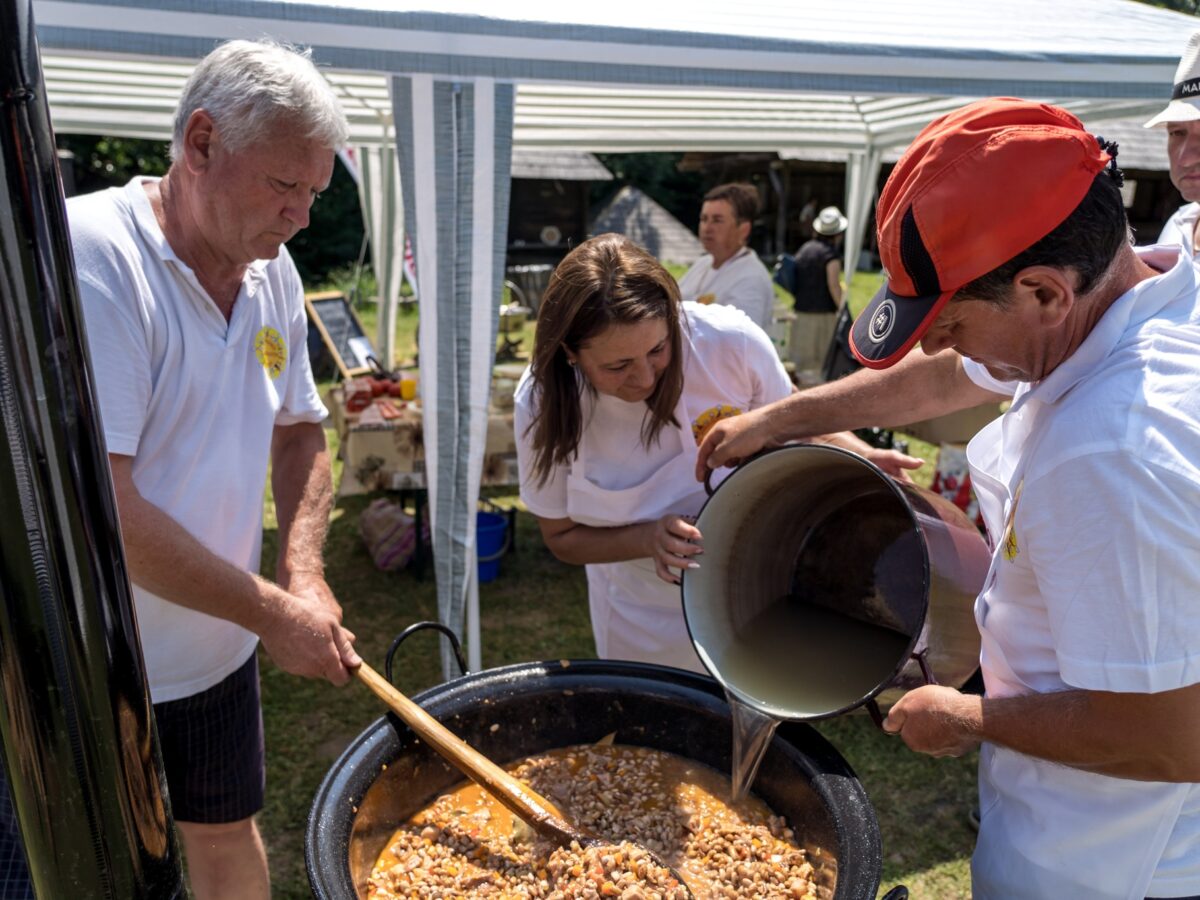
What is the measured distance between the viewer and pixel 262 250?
1.86 metres

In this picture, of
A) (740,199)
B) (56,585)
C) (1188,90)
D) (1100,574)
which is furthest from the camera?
(740,199)

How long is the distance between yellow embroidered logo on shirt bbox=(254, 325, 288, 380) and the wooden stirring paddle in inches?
31.3

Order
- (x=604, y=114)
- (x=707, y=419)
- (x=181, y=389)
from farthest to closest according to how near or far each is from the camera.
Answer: (x=604, y=114), (x=707, y=419), (x=181, y=389)

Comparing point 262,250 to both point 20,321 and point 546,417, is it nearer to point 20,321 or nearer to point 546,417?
point 546,417

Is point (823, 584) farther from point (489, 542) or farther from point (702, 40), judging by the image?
point (489, 542)

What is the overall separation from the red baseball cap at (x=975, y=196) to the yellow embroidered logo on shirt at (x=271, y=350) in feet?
4.57

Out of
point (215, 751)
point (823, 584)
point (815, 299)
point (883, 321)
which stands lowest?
point (815, 299)

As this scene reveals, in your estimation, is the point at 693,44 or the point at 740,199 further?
the point at 740,199

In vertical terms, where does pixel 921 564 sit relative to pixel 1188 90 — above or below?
below

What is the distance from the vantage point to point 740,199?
5945 millimetres

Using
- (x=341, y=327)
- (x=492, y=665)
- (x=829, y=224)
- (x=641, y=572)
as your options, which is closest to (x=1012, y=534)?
(x=641, y=572)

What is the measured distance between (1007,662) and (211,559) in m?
1.38

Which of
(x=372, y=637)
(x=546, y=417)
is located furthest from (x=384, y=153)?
(x=546, y=417)

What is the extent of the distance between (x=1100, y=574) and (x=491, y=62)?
2647mm
